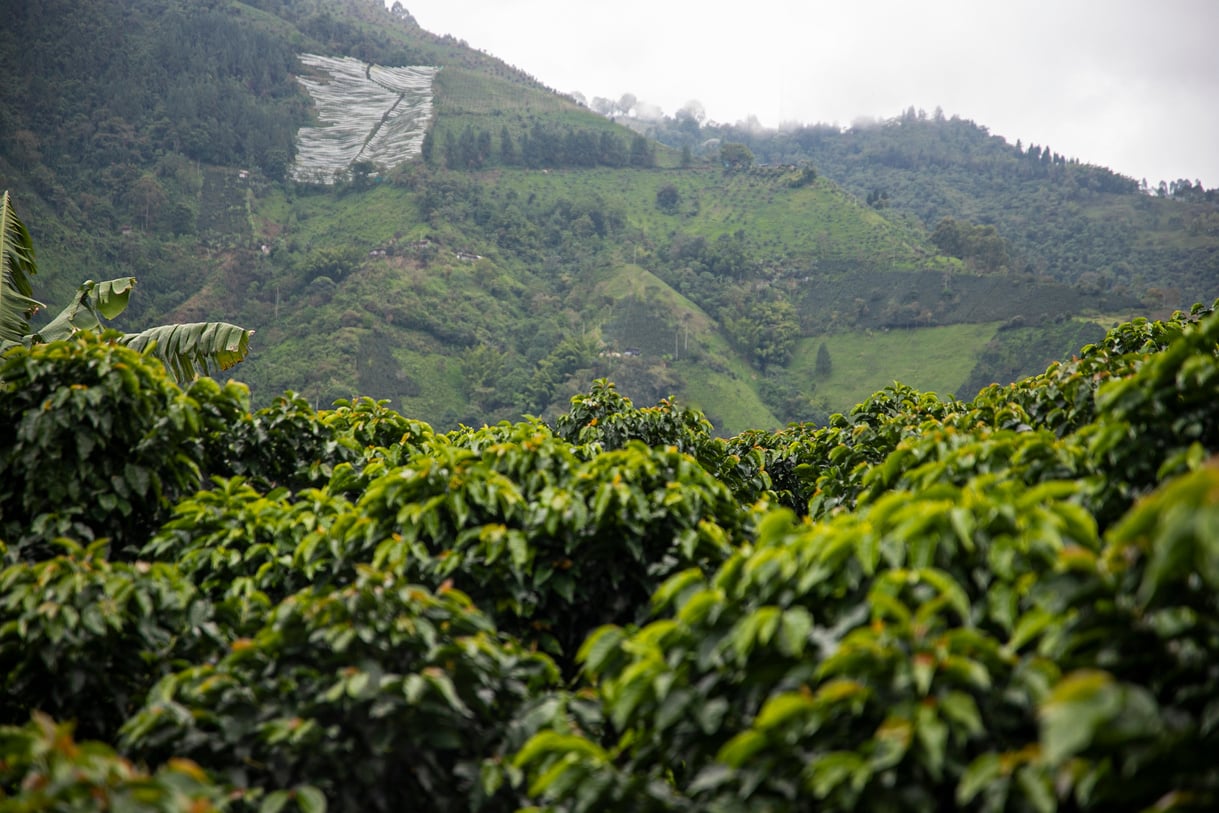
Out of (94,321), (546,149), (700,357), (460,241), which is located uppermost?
(546,149)

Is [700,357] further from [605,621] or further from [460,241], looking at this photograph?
[605,621]

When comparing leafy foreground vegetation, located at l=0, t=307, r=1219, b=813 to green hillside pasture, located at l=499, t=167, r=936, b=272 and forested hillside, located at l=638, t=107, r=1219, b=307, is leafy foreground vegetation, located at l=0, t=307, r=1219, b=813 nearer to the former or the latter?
forested hillside, located at l=638, t=107, r=1219, b=307

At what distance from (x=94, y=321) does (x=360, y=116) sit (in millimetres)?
109266

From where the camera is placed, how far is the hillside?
68875 millimetres

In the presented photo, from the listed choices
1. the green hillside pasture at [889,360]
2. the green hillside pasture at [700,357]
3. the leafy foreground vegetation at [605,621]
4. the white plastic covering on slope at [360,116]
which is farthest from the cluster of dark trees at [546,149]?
the leafy foreground vegetation at [605,621]

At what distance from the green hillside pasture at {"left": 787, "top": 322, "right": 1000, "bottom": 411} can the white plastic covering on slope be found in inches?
1927

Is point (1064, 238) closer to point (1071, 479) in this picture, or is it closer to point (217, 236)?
point (217, 236)

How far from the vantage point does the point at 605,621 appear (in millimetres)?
4555

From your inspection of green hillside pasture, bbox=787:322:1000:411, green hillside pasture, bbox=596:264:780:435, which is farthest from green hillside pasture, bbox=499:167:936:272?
green hillside pasture, bbox=596:264:780:435

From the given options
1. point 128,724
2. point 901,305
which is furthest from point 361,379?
point 128,724

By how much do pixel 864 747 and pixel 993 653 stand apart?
18.3 inches

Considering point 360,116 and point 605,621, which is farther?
point 360,116

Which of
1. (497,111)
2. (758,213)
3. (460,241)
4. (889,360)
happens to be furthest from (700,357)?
(497,111)

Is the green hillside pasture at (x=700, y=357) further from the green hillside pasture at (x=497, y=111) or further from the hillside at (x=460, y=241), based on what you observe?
the green hillside pasture at (x=497, y=111)
